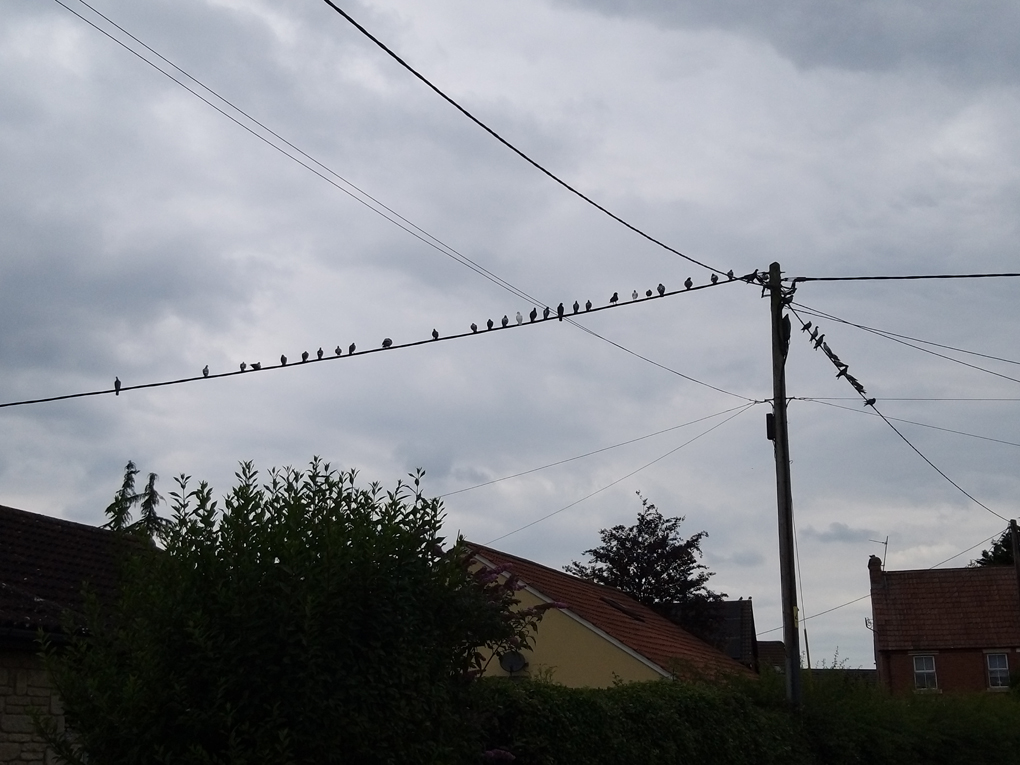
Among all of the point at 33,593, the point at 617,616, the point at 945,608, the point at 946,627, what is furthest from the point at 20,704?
the point at 945,608

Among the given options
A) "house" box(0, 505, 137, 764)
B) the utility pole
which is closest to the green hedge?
the utility pole

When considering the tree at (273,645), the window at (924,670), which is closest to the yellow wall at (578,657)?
the tree at (273,645)

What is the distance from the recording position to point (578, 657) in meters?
22.3

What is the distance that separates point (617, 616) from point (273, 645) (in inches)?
797

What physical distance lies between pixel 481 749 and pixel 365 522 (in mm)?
1996

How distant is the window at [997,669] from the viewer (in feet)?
131

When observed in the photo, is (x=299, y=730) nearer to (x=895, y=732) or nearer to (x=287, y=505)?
(x=287, y=505)

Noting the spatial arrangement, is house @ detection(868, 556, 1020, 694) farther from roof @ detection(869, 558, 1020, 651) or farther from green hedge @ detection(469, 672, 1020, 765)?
green hedge @ detection(469, 672, 1020, 765)

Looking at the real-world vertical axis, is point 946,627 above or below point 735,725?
above

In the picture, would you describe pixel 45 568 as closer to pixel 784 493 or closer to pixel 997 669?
pixel 784 493

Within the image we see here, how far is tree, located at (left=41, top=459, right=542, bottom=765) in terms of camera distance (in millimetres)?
5859

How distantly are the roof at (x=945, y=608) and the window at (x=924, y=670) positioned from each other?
0.40 meters

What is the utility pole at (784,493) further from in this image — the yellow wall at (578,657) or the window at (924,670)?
the window at (924,670)

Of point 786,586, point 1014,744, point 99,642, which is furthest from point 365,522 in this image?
point 1014,744
